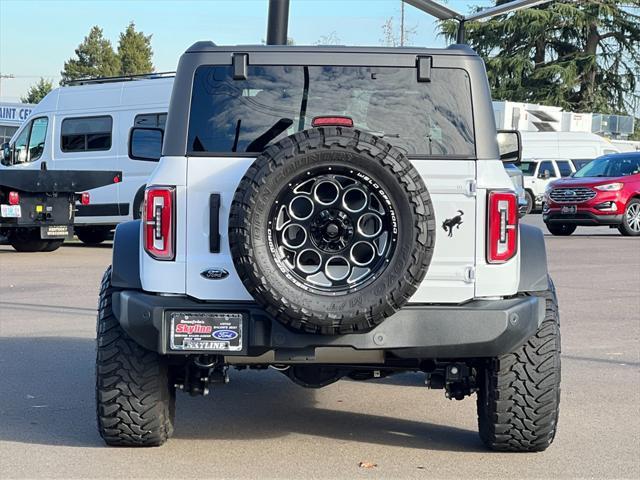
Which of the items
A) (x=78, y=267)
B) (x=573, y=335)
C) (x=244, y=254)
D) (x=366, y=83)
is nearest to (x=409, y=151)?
(x=366, y=83)

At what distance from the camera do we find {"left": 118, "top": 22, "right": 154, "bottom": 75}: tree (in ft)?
289

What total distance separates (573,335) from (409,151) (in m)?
5.22

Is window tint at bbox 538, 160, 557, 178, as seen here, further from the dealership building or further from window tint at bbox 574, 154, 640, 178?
the dealership building

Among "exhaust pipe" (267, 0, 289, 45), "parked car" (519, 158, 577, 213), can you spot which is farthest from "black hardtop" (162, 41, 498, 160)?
"parked car" (519, 158, 577, 213)

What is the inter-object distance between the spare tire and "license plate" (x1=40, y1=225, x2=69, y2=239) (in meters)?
14.7

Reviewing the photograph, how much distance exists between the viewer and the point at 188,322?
18.7 feet

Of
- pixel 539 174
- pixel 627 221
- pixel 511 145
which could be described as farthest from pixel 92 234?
pixel 539 174

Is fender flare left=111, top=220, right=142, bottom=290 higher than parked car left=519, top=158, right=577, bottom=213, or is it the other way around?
parked car left=519, top=158, right=577, bottom=213

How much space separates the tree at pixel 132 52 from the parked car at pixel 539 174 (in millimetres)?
54108

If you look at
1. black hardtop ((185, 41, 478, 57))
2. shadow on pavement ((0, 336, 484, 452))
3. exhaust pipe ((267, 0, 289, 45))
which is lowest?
shadow on pavement ((0, 336, 484, 452))

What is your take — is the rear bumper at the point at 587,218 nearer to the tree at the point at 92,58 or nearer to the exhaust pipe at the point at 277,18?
the exhaust pipe at the point at 277,18

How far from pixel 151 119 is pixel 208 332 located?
16406 mm

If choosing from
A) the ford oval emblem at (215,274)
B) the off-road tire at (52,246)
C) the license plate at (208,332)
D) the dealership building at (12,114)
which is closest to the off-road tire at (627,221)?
the off-road tire at (52,246)

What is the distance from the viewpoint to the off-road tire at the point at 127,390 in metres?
6.02
